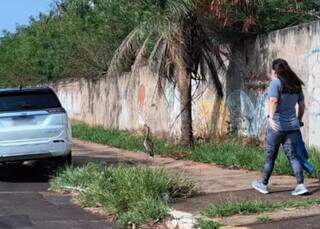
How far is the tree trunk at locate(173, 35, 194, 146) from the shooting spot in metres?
16.1

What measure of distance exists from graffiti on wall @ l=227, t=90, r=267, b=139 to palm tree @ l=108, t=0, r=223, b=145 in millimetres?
673

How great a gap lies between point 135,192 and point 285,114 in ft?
7.76

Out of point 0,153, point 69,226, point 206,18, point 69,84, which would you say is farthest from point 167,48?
point 69,84

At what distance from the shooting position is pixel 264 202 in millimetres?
8984

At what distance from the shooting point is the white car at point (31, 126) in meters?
13.6

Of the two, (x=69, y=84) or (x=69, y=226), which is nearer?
(x=69, y=226)

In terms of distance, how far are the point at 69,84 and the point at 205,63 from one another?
18.3 metres

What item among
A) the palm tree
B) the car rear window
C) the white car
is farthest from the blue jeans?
the palm tree

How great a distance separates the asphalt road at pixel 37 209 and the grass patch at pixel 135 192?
27 cm

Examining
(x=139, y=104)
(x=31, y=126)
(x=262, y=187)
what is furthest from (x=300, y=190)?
(x=139, y=104)

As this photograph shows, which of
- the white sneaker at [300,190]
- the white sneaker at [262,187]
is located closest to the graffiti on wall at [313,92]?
the white sneaker at [262,187]

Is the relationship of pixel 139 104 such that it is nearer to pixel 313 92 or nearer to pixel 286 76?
pixel 313 92

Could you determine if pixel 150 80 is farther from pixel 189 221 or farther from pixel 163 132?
pixel 189 221

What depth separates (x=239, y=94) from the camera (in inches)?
632
